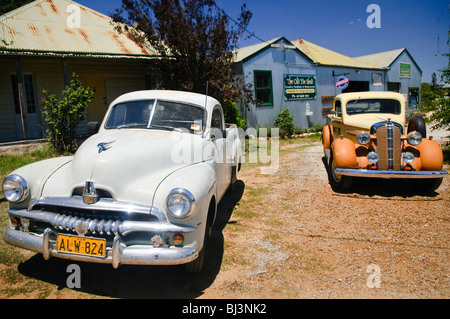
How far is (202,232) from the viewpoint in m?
2.75

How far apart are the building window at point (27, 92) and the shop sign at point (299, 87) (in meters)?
10.2

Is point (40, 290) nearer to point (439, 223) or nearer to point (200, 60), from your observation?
point (439, 223)

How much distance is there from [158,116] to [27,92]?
895 cm

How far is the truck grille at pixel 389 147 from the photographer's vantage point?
520 cm

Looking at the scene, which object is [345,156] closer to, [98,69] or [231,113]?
[231,113]

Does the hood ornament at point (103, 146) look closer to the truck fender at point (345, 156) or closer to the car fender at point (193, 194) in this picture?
the car fender at point (193, 194)

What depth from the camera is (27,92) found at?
407 inches

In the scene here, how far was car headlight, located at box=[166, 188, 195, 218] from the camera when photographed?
8.20 ft

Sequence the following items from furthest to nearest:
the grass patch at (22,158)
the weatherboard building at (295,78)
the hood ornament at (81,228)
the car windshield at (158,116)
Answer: the weatherboard building at (295,78)
the grass patch at (22,158)
the car windshield at (158,116)
the hood ornament at (81,228)

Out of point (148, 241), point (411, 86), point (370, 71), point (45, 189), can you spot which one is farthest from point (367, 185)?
point (411, 86)

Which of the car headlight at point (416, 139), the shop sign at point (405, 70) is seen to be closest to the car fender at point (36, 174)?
the car headlight at point (416, 139)

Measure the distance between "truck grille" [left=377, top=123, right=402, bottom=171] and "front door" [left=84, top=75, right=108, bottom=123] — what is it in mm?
10130

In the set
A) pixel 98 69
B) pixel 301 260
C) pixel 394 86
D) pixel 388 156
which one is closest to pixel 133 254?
pixel 301 260

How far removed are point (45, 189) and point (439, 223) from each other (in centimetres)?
483
